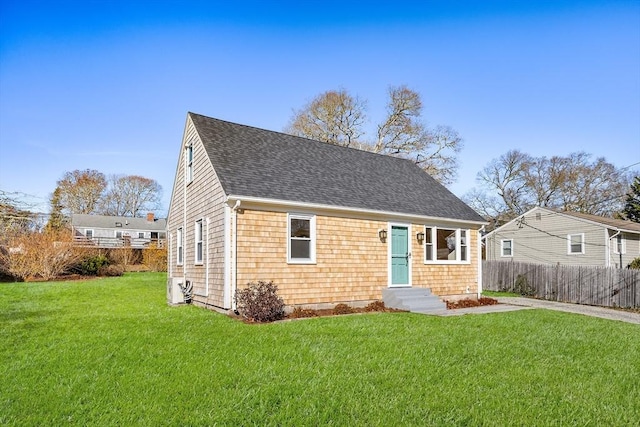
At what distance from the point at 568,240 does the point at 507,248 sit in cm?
416

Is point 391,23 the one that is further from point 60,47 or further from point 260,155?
point 60,47

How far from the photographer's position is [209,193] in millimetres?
11750

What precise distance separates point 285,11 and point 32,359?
43.3 feet

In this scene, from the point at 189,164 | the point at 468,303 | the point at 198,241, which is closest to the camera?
the point at 198,241

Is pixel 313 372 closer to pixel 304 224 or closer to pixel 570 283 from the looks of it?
pixel 304 224

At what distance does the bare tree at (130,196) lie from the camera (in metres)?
49.6

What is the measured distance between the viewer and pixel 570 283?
17.6m

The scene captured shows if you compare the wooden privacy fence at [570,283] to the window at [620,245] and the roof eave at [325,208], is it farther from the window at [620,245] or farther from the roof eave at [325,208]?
the window at [620,245]

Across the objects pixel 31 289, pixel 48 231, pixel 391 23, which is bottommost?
pixel 31 289

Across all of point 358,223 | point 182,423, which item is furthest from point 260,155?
point 182,423

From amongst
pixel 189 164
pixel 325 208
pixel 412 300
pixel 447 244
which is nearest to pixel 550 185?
pixel 447 244

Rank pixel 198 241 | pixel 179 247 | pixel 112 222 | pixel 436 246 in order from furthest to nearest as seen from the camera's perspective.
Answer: pixel 112 222 → pixel 179 247 → pixel 436 246 → pixel 198 241

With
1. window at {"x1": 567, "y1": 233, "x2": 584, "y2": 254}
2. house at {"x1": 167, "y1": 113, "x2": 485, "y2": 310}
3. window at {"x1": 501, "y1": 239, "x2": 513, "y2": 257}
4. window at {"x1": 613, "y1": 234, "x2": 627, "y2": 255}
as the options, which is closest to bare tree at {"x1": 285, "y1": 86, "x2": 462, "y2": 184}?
window at {"x1": 501, "y1": 239, "x2": 513, "y2": 257}

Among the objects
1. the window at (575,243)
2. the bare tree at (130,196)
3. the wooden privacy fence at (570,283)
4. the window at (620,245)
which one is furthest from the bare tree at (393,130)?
the bare tree at (130,196)
